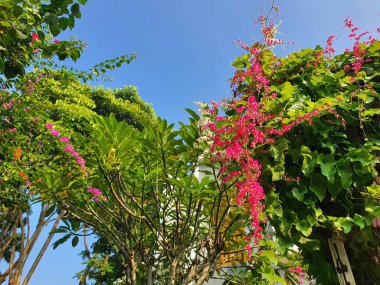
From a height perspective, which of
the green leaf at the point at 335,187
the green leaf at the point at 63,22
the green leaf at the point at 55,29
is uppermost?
the green leaf at the point at 63,22

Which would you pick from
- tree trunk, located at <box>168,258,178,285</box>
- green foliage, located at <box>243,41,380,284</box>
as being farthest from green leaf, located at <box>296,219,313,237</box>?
tree trunk, located at <box>168,258,178,285</box>

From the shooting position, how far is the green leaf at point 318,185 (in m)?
2.70

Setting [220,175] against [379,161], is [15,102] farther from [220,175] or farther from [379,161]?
[379,161]

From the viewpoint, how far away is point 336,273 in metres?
2.75

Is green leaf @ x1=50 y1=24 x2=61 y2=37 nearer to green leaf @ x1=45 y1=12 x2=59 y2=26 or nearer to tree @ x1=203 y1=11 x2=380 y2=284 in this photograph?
green leaf @ x1=45 y1=12 x2=59 y2=26

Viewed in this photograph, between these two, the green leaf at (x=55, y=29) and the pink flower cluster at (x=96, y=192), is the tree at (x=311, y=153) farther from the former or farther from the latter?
the green leaf at (x=55, y=29)

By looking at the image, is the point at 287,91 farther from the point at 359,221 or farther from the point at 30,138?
the point at 30,138

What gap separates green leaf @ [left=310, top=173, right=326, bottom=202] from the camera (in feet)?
8.86

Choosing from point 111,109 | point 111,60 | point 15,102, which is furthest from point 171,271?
point 111,109

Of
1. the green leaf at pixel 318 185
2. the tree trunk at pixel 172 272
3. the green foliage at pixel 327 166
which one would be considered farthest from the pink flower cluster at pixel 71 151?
the green leaf at pixel 318 185

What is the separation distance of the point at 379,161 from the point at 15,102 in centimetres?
465

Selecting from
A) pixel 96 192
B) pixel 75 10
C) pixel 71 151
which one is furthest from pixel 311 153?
pixel 71 151

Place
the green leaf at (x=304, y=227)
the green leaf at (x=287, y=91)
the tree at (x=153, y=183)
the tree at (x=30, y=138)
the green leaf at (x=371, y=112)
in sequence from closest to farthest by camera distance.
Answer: the tree at (x=153, y=183) < the green leaf at (x=304, y=227) < the green leaf at (x=371, y=112) < the green leaf at (x=287, y=91) < the tree at (x=30, y=138)

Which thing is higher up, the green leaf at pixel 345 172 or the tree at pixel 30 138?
the tree at pixel 30 138
